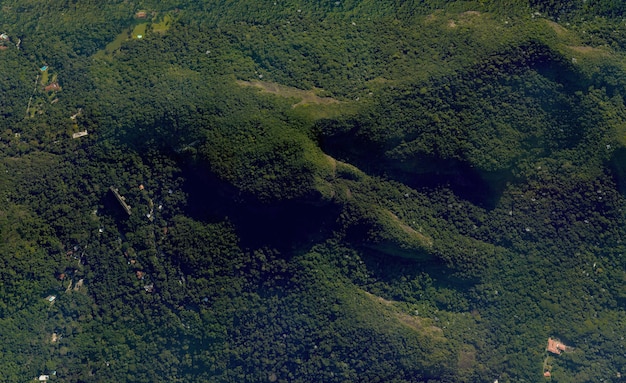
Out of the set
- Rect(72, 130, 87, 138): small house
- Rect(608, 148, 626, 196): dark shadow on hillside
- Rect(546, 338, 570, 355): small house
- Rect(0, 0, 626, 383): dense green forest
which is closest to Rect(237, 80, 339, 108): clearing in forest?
Rect(0, 0, 626, 383): dense green forest

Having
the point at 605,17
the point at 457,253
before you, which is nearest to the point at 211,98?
the point at 457,253

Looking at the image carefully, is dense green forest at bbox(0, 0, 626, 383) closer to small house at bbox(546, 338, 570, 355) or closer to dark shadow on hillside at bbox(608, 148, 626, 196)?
dark shadow on hillside at bbox(608, 148, 626, 196)

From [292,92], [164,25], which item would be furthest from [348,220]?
[164,25]

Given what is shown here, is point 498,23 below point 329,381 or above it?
above

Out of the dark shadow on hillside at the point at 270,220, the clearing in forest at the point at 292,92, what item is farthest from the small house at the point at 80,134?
the clearing in forest at the point at 292,92

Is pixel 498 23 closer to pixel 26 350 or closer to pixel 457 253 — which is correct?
pixel 457 253

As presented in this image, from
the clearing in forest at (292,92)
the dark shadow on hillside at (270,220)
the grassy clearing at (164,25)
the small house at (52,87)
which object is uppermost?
the grassy clearing at (164,25)

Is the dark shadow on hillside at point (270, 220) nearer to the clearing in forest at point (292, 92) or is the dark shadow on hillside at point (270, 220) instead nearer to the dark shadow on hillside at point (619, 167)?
the clearing in forest at point (292, 92)

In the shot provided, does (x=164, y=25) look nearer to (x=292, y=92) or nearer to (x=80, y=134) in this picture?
(x=80, y=134)
